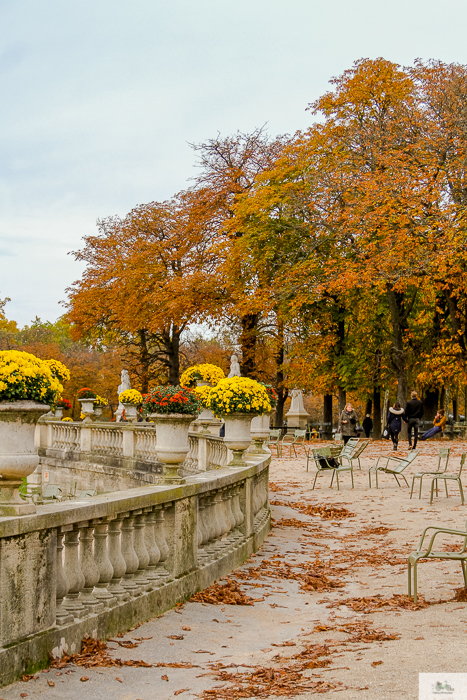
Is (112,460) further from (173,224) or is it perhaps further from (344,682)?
(173,224)

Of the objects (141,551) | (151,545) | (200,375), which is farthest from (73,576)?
(200,375)

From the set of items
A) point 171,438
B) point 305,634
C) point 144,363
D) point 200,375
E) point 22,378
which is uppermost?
point 144,363

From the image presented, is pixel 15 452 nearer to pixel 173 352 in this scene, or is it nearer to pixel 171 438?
pixel 171 438

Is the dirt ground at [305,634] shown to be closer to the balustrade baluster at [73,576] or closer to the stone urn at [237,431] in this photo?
the balustrade baluster at [73,576]

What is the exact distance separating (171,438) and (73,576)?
7.23 ft

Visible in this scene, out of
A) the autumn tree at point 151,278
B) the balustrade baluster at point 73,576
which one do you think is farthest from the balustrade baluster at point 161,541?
the autumn tree at point 151,278

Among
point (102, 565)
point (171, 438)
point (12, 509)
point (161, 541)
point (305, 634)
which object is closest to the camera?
point (12, 509)

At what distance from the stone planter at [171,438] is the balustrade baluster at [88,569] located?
174cm

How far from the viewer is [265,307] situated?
28328 millimetres

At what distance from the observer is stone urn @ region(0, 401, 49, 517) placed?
14.0 feet

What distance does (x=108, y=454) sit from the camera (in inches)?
752

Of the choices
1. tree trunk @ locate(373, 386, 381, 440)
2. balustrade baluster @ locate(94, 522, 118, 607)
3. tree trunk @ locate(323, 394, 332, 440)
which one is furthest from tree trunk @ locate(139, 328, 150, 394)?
balustrade baluster @ locate(94, 522, 118, 607)

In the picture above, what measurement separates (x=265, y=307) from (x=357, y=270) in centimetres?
403

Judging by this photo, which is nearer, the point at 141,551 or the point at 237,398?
the point at 141,551
